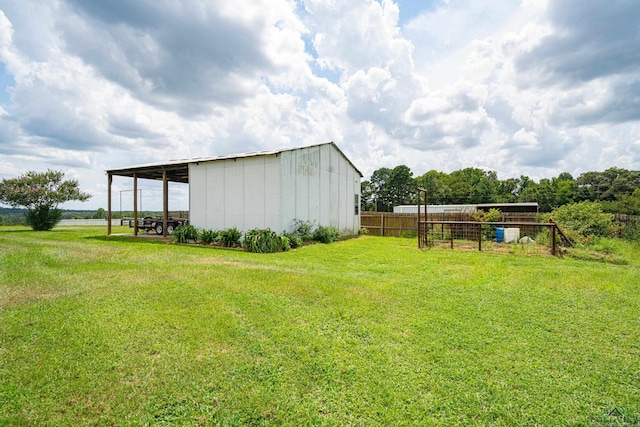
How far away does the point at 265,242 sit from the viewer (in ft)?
36.3

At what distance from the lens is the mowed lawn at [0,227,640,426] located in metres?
2.40

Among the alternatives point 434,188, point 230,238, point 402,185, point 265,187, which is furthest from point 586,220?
point 434,188

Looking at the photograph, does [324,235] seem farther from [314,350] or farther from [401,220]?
[314,350]

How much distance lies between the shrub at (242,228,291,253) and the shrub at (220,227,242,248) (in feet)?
3.51

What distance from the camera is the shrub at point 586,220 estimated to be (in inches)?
458

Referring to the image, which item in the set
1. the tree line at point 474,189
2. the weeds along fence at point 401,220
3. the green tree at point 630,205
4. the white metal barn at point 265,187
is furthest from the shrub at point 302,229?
the tree line at point 474,189

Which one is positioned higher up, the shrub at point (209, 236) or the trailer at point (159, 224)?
the trailer at point (159, 224)

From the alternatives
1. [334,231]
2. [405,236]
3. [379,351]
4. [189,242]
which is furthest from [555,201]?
[379,351]

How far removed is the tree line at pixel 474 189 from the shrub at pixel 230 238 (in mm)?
37390

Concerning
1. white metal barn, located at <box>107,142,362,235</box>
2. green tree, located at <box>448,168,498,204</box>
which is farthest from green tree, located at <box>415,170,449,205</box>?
white metal barn, located at <box>107,142,362,235</box>

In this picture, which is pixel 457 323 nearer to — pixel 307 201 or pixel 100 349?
pixel 100 349

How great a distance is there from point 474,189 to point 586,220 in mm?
45134

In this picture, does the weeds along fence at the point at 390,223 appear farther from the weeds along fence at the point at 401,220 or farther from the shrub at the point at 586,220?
the shrub at the point at 586,220

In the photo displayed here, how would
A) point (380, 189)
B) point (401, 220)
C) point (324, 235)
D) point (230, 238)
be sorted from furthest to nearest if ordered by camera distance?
point (380, 189) < point (401, 220) < point (324, 235) < point (230, 238)
